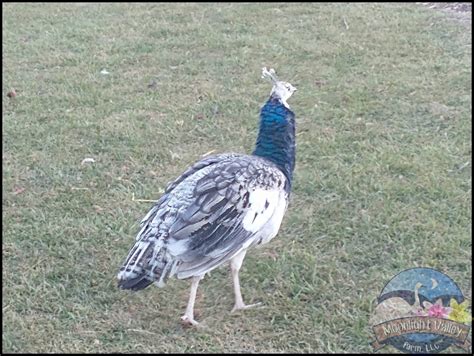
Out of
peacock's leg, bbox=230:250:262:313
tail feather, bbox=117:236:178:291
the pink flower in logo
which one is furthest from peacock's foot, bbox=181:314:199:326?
the pink flower in logo

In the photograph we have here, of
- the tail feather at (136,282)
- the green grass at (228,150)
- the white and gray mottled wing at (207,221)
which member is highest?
the white and gray mottled wing at (207,221)

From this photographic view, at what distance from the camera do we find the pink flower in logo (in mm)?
3699

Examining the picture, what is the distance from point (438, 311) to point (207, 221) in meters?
1.35

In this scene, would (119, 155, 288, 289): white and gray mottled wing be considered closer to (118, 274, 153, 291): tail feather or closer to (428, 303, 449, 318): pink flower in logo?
(118, 274, 153, 291): tail feather

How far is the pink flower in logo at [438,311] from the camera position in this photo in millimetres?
3699

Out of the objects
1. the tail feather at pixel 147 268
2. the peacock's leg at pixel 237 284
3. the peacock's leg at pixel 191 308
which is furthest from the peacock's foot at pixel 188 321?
the tail feather at pixel 147 268

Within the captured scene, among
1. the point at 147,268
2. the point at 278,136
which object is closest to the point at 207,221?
the point at 147,268

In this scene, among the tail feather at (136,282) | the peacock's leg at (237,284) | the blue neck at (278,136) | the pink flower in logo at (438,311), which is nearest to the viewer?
the tail feather at (136,282)

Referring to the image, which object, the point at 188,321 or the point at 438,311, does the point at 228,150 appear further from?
the point at 438,311

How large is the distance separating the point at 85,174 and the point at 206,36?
12.2 feet

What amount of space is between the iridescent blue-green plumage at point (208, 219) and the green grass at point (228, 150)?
445 mm

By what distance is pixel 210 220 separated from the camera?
11.7 ft

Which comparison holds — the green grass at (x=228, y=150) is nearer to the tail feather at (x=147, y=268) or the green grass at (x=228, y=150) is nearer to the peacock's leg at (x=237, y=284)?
the peacock's leg at (x=237, y=284)

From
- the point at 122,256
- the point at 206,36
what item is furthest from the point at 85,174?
the point at 206,36
